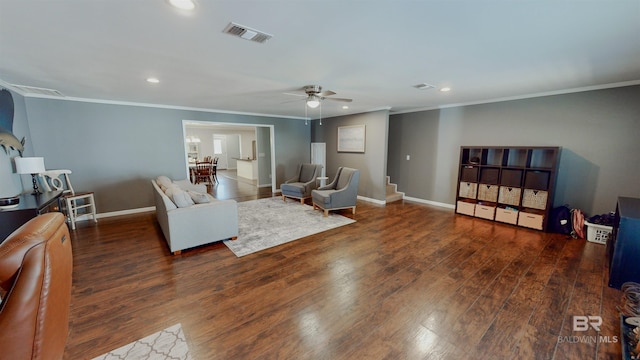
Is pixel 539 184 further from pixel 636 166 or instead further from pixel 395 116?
pixel 395 116

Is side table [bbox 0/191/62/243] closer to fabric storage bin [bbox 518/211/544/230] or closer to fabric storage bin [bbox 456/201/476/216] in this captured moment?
fabric storage bin [bbox 456/201/476/216]

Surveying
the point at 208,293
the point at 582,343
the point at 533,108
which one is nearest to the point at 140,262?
the point at 208,293

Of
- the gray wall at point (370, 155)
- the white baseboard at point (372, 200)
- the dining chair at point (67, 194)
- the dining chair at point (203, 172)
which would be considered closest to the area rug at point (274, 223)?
the white baseboard at point (372, 200)

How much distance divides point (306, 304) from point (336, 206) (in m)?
2.76

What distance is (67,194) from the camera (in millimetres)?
4137

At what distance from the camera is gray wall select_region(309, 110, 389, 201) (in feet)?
18.6

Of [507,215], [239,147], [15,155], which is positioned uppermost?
[239,147]

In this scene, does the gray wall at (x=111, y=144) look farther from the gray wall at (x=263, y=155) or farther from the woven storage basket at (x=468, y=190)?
the woven storage basket at (x=468, y=190)

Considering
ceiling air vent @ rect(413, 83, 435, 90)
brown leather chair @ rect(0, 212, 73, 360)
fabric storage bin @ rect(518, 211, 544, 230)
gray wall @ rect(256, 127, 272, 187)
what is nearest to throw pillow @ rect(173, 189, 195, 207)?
brown leather chair @ rect(0, 212, 73, 360)

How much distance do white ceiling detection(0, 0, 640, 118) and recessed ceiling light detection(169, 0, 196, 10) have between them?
0.05 m

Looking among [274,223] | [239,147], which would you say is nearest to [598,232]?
[274,223]

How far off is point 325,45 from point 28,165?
427cm

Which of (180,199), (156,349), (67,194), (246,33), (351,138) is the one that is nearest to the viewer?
(156,349)

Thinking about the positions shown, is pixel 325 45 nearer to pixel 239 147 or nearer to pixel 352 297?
pixel 352 297
